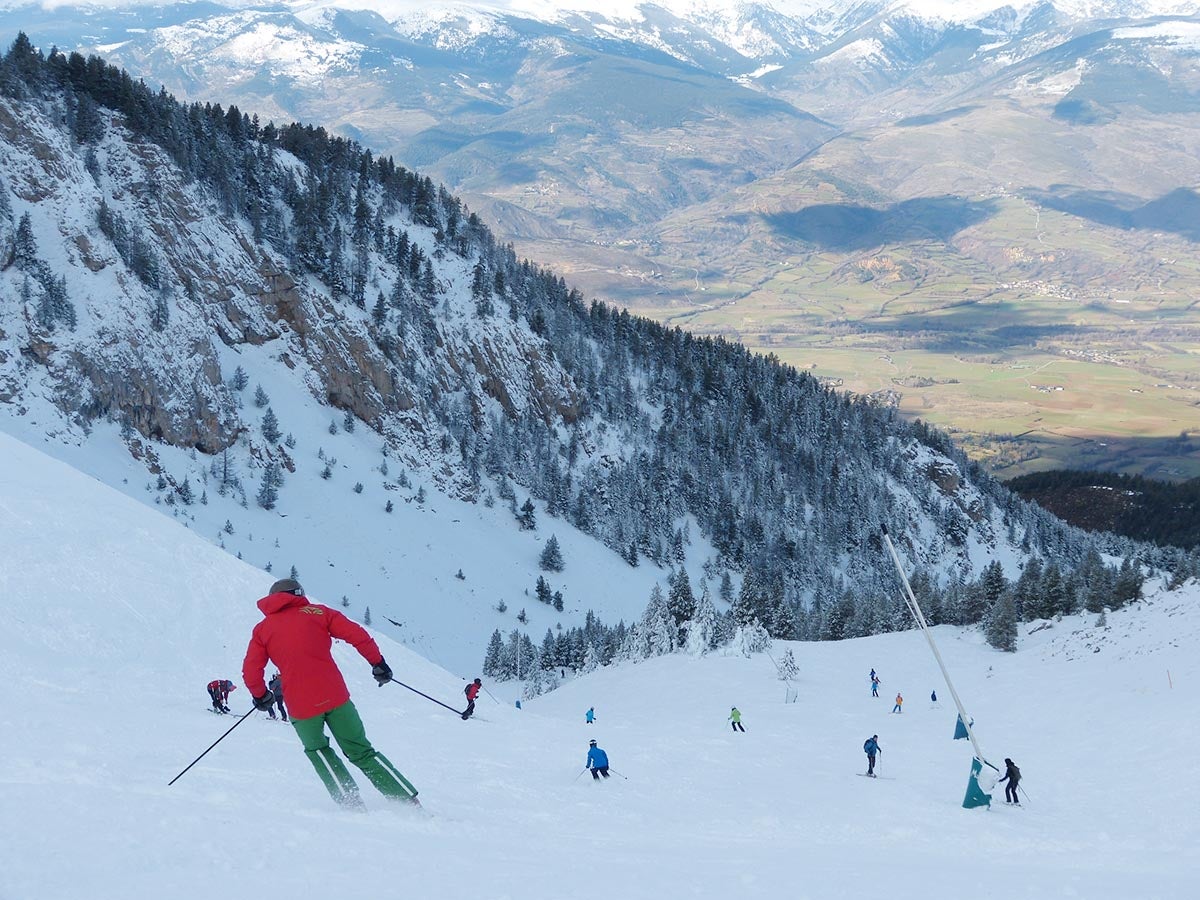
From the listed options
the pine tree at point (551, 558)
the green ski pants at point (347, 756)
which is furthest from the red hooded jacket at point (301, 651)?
the pine tree at point (551, 558)

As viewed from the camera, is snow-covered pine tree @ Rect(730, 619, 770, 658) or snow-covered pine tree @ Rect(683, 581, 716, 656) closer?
snow-covered pine tree @ Rect(730, 619, 770, 658)

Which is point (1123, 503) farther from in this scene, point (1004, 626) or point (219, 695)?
point (219, 695)

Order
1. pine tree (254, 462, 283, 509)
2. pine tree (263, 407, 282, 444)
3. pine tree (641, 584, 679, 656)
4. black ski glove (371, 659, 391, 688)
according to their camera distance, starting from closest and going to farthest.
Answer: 1. black ski glove (371, 659, 391, 688)
2. pine tree (641, 584, 679, 656)
3. pine tree (254, 462, 283, 509)
4. pine tree (263, 407, 282, 444)

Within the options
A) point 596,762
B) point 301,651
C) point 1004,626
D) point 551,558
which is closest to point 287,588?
point 301,651

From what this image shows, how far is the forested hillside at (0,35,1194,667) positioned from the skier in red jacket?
190 ft

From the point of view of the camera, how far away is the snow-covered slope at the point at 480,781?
9.09 metres

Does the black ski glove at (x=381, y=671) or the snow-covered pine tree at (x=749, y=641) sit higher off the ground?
the black ski glove at (x=381, y=671)

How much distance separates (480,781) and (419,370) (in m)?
92.2

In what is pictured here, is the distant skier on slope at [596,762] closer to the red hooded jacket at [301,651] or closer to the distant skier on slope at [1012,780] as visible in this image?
the distant skier on slope at [1012,780]

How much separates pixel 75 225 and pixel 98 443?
20.0m

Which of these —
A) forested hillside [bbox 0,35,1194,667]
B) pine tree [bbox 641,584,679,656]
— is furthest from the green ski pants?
forested hillside [bbox 0,35,1194,667]

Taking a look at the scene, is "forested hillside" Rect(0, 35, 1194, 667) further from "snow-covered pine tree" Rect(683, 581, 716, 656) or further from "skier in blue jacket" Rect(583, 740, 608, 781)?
"skier in blue jacket" Rect(583, 740, 608, 781)

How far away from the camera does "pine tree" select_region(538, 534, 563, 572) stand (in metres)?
93.8

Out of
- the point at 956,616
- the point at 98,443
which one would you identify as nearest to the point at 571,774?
the point at 956,616
